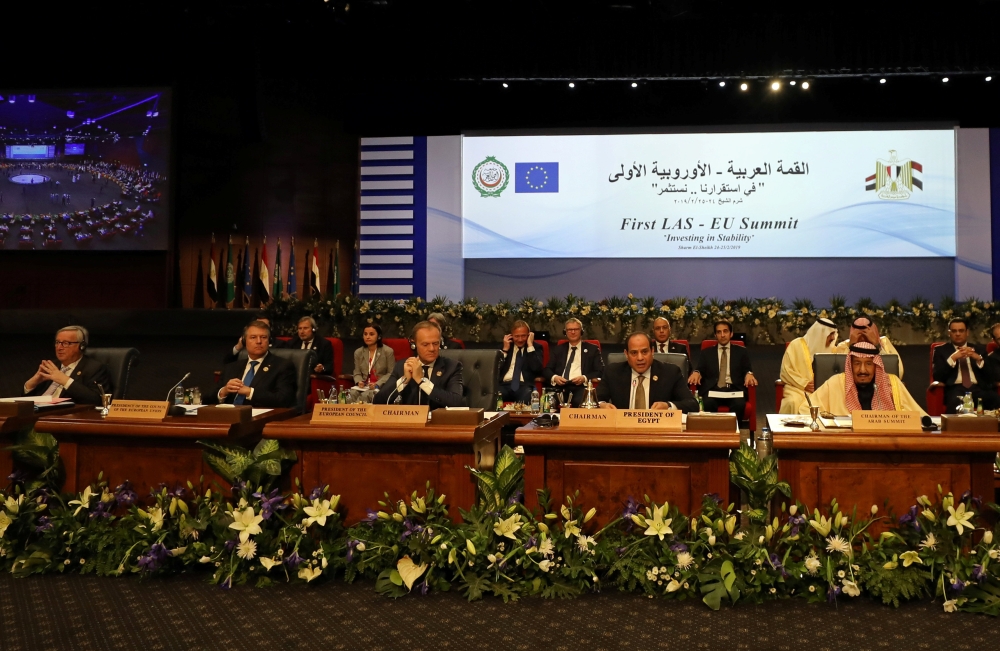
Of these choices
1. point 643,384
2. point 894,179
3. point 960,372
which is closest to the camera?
point 643,384

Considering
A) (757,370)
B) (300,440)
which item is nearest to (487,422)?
(300,440)

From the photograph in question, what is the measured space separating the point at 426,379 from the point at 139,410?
1.31m

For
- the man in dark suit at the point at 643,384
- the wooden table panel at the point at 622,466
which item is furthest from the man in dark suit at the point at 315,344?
the wooden table panel at the point at 622,466

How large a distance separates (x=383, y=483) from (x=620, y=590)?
0.99 metres

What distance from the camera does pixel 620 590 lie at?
2.91 meters

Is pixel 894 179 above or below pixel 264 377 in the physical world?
above

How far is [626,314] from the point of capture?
8141 millimetres

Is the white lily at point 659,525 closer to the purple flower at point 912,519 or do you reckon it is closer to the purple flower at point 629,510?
the purple flower at point 629,510

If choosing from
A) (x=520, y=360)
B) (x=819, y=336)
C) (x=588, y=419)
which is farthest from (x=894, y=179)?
(x=588, y=419)

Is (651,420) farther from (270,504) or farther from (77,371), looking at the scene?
(77,371)

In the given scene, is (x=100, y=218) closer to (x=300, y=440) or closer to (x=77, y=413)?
(x=77, y=413)

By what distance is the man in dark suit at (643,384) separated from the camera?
407cm

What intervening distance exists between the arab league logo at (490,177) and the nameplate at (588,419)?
6826mm

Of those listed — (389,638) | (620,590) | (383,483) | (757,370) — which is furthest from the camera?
(757,370)
